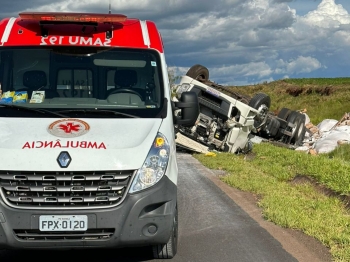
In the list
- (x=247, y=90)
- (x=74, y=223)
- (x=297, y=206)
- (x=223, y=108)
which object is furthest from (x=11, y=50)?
(x=247, y=90)

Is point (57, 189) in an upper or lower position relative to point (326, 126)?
upper

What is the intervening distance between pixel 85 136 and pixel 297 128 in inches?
657

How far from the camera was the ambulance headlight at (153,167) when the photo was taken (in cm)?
594

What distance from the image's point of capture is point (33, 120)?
20.9 feet

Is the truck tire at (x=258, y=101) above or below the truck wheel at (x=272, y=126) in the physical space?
above

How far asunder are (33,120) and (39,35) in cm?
130

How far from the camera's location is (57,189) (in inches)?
230

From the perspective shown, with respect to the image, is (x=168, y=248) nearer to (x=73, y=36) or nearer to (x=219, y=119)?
(x=73, y=36)

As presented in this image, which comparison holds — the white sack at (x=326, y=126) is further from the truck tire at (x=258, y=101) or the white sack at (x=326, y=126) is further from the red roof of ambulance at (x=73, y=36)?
the red roof of ambulance at (x=73, y=36)

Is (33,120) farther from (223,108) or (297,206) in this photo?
(223,108)

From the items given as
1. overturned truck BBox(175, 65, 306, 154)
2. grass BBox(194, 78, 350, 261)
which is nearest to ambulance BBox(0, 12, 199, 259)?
grass BBox(194, 78, 350, 261)

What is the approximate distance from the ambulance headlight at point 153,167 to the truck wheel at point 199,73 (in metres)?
14.4

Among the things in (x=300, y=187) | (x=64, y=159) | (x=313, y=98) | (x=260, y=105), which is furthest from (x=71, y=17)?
(x=313, y=98)

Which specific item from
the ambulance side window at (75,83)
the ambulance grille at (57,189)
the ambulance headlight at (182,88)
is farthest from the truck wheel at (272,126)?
the ambulance grille at (57,189)
